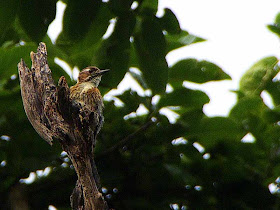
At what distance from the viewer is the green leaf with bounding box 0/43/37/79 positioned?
3410 mm

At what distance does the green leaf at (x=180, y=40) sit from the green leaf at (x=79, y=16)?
31.0 inches

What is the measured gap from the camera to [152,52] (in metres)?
3.18

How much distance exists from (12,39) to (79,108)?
1629mm

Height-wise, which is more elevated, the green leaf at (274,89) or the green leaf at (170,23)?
the green leaf at (170,23)

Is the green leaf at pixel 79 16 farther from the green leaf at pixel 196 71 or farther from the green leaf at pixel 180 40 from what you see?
the green leaf at pixel 196 71

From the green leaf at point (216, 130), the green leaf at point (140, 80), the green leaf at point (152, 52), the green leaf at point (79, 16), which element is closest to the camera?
the green leaf at point (79, 16)

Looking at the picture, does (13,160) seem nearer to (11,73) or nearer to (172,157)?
(11,73)

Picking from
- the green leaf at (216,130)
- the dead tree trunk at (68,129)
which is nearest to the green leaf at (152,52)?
the green leaf at (216,130)

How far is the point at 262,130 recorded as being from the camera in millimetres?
3955

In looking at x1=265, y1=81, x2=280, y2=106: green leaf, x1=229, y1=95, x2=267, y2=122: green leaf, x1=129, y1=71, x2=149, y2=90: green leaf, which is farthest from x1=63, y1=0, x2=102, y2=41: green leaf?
x1=265, y1=81, x2=280, y2=106: green leaf

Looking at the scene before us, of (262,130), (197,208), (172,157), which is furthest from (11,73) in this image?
(262,130)

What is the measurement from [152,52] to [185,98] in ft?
2.38

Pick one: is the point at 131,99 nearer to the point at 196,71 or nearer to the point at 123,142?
the point at 123,142

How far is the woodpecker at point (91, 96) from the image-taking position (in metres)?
2.46
